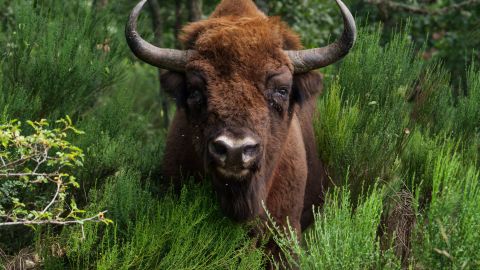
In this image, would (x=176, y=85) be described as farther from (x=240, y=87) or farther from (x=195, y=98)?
(x=240, y=87)

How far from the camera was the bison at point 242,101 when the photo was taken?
518 centimetres

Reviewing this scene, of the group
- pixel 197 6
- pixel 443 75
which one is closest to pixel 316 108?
pixel 443 75

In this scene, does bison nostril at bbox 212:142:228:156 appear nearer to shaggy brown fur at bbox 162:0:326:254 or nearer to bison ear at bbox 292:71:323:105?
shaggy brown fur at bbox 162:0:326:254

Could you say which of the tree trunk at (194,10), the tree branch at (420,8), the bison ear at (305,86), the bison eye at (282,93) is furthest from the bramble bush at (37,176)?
the tree branch at (420,8)

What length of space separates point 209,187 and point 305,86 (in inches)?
43.3

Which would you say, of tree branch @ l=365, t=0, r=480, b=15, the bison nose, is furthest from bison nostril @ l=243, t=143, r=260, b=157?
tree branch @ l=365, t=0, r=480, b=15

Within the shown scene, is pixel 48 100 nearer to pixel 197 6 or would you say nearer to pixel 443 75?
pixel 197 6

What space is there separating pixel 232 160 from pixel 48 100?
2755mm

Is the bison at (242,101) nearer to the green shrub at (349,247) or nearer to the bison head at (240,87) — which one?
the bison head at (240,87)

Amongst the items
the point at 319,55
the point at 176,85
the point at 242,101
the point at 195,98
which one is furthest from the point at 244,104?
the point at 319,55

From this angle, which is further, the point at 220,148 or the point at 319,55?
the point at 319,55

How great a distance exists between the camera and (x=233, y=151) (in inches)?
194

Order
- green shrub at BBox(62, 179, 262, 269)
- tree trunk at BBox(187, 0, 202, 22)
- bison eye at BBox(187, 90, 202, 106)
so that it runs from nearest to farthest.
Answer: green shrub at BBox(62, 179, 262, 269)
bison eye at BBox(187, 90, 202, 106)
tree trunk at BBox(187, 0, 202, 22)

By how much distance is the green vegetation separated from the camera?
14.4ft
